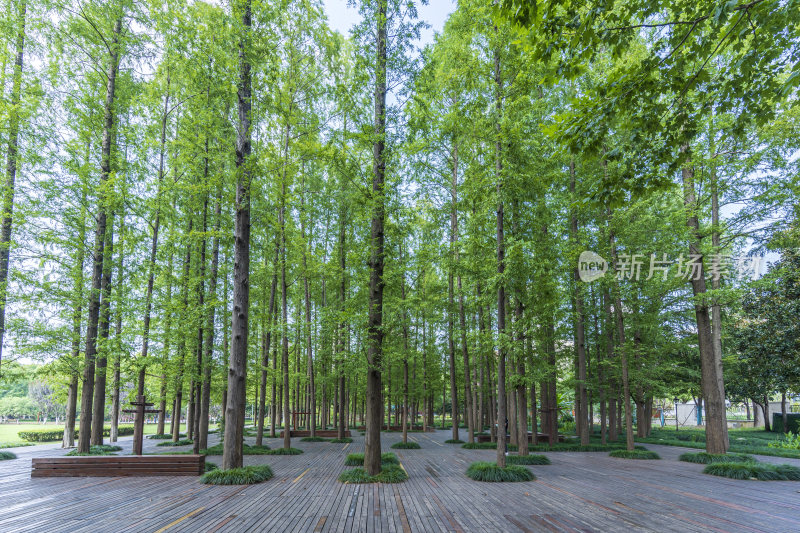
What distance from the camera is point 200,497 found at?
27.6 feet

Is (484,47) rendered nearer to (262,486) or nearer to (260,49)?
(260,49)

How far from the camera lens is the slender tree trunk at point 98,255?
13.3 metres

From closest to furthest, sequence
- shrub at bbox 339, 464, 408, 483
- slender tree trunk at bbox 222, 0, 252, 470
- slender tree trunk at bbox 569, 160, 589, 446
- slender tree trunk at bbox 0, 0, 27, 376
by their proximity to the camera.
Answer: shrub at bbox 339, 464, 408, 483
slender tree trunk at bbox 222, 0, 252, 470
slender tree trunk at bbox 0, 0, 27, 376
slender tree trunk at bbox 569, 160, 589, 446

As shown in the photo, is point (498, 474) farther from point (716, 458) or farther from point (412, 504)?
point (716, 458)

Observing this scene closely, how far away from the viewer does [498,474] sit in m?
10.1

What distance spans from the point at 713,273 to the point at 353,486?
1424 cm

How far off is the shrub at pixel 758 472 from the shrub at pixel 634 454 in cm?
374

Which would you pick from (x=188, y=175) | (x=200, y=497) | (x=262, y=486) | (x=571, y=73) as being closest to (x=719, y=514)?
(x=571, y=73)

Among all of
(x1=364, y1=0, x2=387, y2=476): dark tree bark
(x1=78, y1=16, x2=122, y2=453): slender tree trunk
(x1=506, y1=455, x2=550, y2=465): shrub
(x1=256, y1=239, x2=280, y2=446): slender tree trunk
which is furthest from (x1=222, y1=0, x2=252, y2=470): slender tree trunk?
(x1=506, y1=455, x2=550, y2=465): shrub

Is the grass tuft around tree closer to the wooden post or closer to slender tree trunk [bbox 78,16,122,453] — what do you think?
the wooden post

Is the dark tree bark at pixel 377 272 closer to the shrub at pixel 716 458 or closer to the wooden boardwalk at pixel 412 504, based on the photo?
the wooden boardwalk at pixel 412 504

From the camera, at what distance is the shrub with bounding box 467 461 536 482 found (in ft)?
32.9

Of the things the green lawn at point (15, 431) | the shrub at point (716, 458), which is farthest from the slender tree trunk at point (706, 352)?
the green lawn at point (15, 431)

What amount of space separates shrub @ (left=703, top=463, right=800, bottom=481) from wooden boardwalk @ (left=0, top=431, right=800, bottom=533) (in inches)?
17.6
